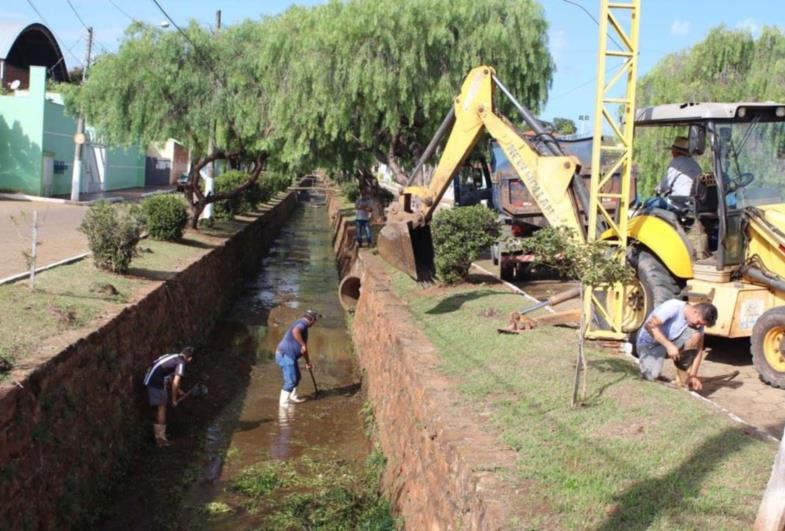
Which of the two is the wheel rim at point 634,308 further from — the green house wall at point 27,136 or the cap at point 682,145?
the green house wall at point 27,136

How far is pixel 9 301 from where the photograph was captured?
31.4 feet

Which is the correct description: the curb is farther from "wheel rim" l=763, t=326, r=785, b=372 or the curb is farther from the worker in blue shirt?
"wheel rim" l=763, t=326, r=785, b=372

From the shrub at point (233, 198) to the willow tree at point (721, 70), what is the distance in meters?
13.6

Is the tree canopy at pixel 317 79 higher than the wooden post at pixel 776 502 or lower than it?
higher

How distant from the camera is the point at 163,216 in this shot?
18.4m

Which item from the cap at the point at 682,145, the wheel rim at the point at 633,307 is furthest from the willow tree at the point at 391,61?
the wheel rim at the point at 633,307

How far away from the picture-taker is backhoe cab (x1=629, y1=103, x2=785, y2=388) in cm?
873

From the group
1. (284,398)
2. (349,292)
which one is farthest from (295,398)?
(349,292)

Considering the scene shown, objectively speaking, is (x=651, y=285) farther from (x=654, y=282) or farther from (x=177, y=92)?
(x=177, y=92)

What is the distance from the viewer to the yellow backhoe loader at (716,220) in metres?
8.69

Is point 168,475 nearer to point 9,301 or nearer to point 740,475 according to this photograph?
point 9,301

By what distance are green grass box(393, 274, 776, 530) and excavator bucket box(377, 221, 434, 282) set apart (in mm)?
1724

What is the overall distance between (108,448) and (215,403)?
3140 millimetres

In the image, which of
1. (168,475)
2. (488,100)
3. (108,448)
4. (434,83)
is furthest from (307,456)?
(434,83)
